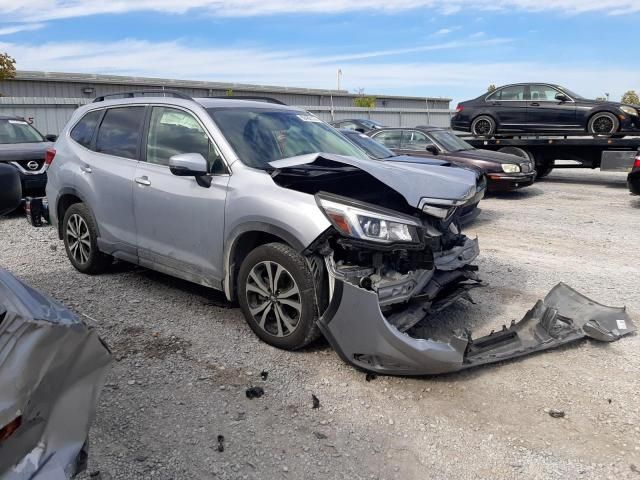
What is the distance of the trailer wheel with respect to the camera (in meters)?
13.3

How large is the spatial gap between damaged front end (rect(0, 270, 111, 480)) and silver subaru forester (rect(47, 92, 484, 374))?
1.92 m

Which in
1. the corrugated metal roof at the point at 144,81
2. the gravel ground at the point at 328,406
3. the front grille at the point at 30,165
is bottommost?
the gravel ground at the point at 328,406

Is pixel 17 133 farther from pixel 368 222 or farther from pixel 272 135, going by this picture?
pixel 368 222

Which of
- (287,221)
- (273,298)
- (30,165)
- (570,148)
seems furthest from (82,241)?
(570,148)

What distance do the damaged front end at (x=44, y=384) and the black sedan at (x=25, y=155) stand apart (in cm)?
906

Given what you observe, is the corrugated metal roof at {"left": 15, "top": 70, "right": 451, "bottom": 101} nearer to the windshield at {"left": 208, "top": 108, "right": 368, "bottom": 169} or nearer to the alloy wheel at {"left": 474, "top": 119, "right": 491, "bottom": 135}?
the alloy wheel at {"left": 474, "top": 119, "right": 491, "bottom": 135}

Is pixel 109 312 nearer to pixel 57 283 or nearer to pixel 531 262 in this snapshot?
pixel 57 283

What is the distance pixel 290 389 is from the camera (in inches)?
147

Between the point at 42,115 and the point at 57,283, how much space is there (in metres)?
13.9

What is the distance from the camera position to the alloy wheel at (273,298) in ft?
13.2

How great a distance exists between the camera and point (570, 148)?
13.8 metres

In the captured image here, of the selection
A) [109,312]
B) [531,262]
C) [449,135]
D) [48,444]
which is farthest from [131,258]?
[449,135]

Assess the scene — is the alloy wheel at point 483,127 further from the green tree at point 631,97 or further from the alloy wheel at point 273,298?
Result: the green tree at point 631,97

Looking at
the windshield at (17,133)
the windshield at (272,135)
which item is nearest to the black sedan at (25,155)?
the windshield at (17,133)
